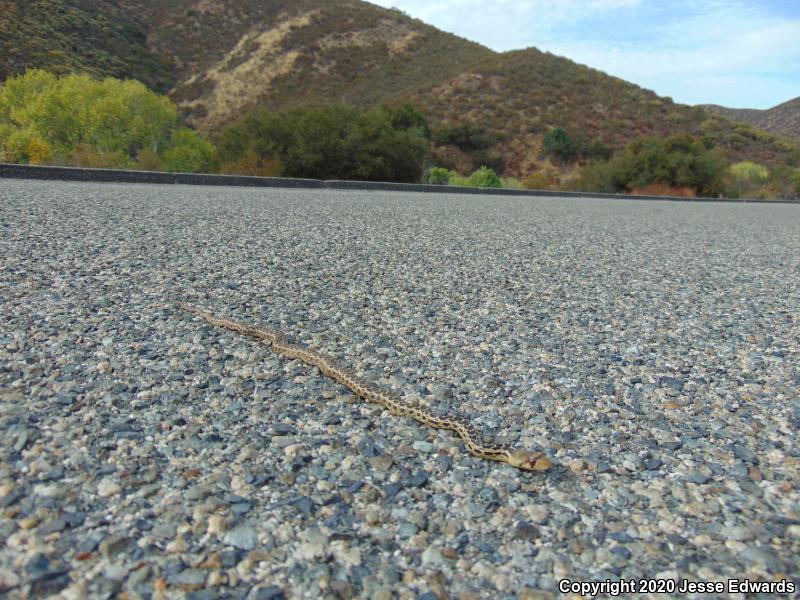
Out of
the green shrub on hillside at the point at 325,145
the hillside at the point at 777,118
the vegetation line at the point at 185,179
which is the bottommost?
the vegetation line at the point at 185,179

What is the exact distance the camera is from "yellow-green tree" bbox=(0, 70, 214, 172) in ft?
72.4

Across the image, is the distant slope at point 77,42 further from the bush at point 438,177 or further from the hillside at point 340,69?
the bush at point 438,177

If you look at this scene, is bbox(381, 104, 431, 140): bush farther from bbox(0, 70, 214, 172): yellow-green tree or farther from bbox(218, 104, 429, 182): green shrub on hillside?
bbox(0, 70, 214, 172): yellow-green tree

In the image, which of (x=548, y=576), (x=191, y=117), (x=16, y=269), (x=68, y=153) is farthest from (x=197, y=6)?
(x=548, y=576)

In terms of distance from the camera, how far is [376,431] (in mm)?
2754

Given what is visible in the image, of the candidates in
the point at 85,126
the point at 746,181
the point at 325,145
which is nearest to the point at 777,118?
the point at 746,181

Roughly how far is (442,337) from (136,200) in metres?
7.75

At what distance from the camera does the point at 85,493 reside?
209cm

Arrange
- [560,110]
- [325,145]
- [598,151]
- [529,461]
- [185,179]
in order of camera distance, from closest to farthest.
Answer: [529,461], [185,179], [325,145], [598,151], [560,110]

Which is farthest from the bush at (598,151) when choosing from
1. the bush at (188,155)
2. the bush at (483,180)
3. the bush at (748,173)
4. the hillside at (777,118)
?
the hillside at (777,118)

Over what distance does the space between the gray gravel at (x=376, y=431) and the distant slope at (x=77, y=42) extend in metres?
40.0

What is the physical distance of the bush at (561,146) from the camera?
4353cm

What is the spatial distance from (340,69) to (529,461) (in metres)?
57.7

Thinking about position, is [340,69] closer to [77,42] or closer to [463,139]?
[463,139]
